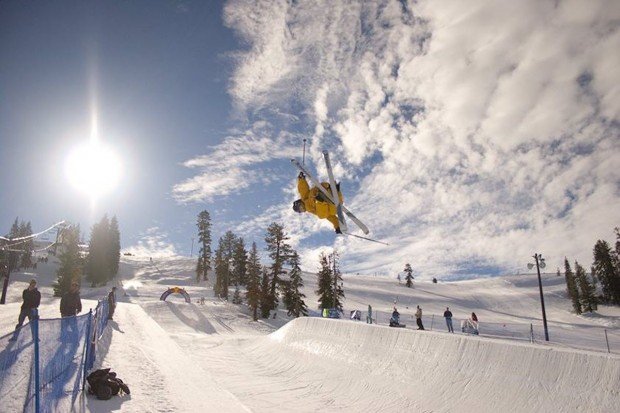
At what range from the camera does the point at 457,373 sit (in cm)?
1016

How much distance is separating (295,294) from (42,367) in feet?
155

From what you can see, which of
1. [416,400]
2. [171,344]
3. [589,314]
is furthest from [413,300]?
[416,400]

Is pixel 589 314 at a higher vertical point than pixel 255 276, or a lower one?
lower

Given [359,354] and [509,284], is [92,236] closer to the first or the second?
[359,354]

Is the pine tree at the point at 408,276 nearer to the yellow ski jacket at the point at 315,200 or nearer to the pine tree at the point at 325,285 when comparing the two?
the pine tree at the point at 325,285

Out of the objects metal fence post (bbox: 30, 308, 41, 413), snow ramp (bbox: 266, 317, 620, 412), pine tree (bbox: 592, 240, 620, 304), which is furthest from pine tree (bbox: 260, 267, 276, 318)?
pine tree (bbox: 592, 240, 620, 304)

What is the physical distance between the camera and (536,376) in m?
8.12

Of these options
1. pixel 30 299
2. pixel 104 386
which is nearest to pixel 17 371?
pixel 104 386

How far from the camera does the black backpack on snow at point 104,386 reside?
26.6 ft

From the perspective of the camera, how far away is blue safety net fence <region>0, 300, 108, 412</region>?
15.4 feet

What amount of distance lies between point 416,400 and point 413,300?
7647 centimetres

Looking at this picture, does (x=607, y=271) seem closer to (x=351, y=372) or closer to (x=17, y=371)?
(x=351, y=372)

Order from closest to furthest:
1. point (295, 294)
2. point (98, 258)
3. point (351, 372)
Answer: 1. point (351, 372)
2. point (295, 294)
3. point (98, 258)

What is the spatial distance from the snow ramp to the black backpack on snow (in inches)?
264
